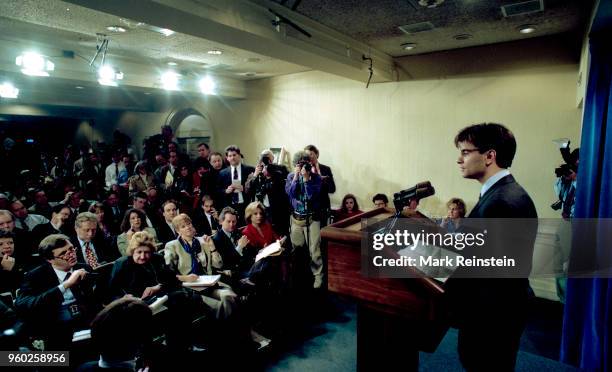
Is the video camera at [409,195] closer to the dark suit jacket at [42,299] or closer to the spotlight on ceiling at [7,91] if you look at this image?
the dark suit jacket at [42,299]

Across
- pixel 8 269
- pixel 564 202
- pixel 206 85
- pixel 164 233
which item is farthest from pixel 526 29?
pixel 8 269

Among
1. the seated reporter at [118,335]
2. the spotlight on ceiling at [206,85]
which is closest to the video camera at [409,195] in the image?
the seated reporter at [118,335]

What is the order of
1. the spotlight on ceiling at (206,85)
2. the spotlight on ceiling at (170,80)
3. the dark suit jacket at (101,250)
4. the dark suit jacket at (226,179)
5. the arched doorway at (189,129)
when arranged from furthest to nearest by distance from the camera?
1. the arched doorway at (189,129)
2. the spotlight on ceiling at (206,85)
3. the spotlight on ceiling at (170,80)
4. the dark suit jacket at (226,179)
5. the dark suit jacket at (101,250)

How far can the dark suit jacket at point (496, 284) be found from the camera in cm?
121

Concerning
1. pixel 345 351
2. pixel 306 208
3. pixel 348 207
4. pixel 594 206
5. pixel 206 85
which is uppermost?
pixel 206 85

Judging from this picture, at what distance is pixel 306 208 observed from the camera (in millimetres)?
4105

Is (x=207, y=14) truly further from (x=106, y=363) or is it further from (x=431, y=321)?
(x=431, y=321)

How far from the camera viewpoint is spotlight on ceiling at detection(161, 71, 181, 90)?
537cm

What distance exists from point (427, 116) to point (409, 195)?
375 cm

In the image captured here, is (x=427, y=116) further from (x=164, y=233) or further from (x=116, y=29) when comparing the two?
(x=116, y=29)

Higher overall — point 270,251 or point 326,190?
point 326,190

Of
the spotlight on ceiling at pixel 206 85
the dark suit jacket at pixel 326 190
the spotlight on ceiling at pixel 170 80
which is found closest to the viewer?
the dark suit jacket at pixel 326 190

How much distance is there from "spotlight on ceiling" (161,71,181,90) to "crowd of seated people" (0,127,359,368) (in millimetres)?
→ 1395

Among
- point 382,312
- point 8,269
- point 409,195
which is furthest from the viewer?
point 8,269
